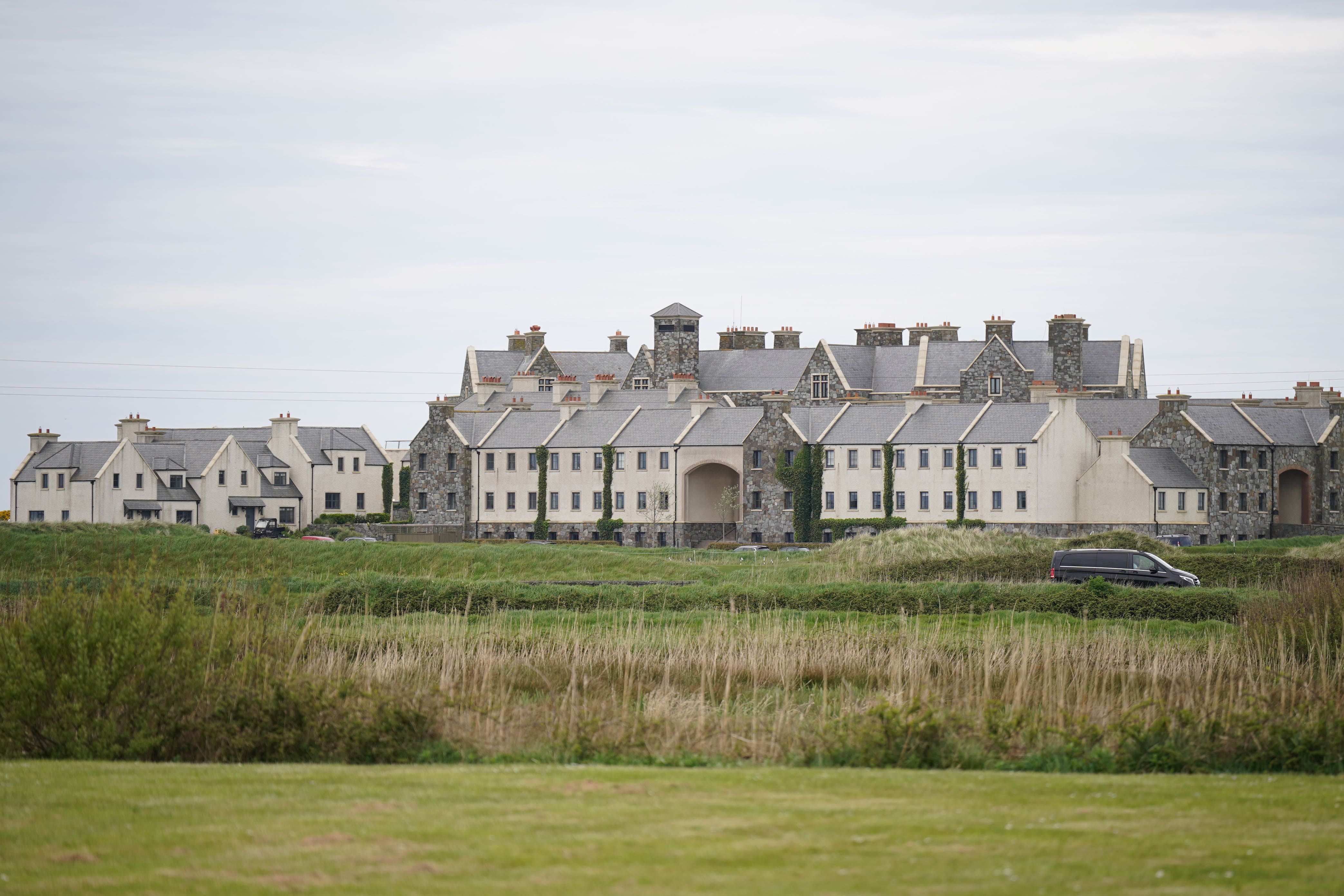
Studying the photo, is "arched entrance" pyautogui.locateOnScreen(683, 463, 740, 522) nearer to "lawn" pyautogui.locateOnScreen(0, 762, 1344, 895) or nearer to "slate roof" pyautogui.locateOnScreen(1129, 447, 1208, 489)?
"slate roof" pyautogui.locateOnScreen(1129, 447, 1208, 489)

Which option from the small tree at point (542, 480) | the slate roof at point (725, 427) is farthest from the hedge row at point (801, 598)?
the small tree at point (542, 480)

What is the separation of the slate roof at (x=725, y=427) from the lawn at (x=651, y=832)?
196 ft

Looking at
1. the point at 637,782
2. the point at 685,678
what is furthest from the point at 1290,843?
the point at 685,678

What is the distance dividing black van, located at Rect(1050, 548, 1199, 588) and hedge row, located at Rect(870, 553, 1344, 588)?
0.81m

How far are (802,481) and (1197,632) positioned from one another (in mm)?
40909

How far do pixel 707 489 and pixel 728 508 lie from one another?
8.21ft

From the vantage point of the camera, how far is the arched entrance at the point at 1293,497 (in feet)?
232

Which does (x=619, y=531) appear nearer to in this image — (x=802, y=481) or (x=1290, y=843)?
(x=802, y=481)

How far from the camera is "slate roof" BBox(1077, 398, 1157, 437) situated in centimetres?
7275

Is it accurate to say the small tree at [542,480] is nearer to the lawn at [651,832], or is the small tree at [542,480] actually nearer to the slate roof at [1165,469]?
the slate roof at [1165,469]

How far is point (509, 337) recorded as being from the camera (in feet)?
363

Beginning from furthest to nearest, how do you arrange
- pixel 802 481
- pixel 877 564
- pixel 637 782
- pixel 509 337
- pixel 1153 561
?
pixel 509 337 → pixel 802 481 → pixel 877 564 → pixel 1153 561 → pixel 637 782

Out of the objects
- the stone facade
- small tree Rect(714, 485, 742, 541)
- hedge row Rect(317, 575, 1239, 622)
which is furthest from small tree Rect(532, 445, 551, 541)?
hedge row Rect(317, 575, 1239, 622)

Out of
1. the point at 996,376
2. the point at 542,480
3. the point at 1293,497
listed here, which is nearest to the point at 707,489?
the point at 542,480
